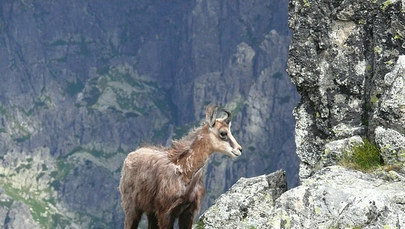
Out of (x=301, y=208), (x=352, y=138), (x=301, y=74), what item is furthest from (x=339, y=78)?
(x=301, y=208)

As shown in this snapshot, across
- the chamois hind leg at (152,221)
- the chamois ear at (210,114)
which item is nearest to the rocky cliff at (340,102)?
the chamois hind leg at (152,221)

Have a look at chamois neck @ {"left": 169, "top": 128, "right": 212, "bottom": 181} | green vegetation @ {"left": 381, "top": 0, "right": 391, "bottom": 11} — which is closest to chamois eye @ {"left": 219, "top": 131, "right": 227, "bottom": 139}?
chamois neck @ {"left": 169, "top": 128, "right": 212, "bottom": 181}

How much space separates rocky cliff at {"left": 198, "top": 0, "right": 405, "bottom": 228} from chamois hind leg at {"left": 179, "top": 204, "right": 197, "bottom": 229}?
612 mm

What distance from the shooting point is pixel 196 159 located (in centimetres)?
2452

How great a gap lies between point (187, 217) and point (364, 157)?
7269mm

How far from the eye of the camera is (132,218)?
26.9 m

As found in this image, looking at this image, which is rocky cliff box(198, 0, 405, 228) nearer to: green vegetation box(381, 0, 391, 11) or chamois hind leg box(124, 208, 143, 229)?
green vegetation box(381, 0, 391, 11)

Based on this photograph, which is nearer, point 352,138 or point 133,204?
point 352,138

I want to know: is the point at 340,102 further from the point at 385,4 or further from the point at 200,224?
the point at 200,224

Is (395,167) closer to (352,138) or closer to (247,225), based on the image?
(352,138)

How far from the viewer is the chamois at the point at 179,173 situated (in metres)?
24.0

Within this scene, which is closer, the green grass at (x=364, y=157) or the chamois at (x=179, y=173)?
the green grass at (x=364, y=157)

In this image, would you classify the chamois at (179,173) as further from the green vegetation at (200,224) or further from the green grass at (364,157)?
the green grass at (364,157)

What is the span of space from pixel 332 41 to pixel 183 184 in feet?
28.6
